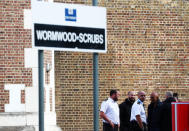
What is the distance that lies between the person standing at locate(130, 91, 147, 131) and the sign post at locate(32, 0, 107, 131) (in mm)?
3773

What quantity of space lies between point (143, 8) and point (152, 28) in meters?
0.64

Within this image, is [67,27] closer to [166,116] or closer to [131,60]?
[166,116]

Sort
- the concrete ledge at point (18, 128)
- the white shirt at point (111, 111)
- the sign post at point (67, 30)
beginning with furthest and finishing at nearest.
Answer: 1. the white shirt at point (111, 111)
2. the concrete ledge at point (18, 128)
3. the sign post at point (67, 30)

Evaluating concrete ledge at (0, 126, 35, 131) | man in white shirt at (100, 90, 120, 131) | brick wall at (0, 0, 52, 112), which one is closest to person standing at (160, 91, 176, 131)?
man in white shirt at (100, 90, 120, 131)

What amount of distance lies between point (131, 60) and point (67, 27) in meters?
7.01

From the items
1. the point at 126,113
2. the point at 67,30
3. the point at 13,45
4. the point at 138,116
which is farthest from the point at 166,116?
the point at 67,30

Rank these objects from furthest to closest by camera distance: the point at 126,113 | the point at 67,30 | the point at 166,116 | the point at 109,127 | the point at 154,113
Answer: the point at 126,113 → the point at 109,127 → the point at 154,113 → the point at 166,116 → the point at 67,30

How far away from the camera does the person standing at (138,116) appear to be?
9.25m

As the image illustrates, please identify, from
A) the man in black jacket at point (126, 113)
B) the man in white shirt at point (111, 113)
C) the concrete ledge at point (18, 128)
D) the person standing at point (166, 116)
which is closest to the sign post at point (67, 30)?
the person standing at point (166, 116)

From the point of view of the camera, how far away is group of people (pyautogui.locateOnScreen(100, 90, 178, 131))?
8844mm

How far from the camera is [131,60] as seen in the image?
12.3 meters

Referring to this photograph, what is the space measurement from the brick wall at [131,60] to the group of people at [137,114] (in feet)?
7.07

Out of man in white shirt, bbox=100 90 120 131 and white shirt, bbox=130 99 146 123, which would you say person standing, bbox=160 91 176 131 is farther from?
man in white shirt, bbox=100 90 120 131

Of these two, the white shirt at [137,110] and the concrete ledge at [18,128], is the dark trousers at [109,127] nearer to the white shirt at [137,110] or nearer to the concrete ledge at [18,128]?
the white shirt at [137,110]
